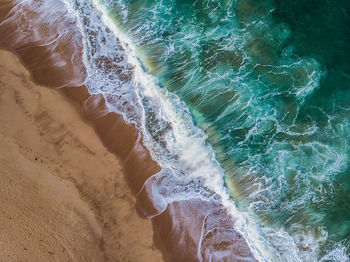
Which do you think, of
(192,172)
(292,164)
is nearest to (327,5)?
(292,164)

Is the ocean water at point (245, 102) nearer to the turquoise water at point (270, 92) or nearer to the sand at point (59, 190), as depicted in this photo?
the turquoise water at point (270, 92)

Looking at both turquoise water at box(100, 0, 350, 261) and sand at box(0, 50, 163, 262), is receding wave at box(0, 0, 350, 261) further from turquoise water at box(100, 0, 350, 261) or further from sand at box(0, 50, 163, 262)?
sand at box(0, 50, 163, 262)

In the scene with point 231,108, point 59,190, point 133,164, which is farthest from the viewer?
point 231,108

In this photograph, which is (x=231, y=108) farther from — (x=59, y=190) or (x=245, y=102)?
(x=59, y=190)

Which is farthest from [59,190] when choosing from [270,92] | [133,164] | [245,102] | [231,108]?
[270,92]

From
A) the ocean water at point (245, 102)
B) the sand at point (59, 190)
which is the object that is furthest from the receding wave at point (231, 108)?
the sand at point (59, 190)

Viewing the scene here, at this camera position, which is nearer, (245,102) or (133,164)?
(133,164)
